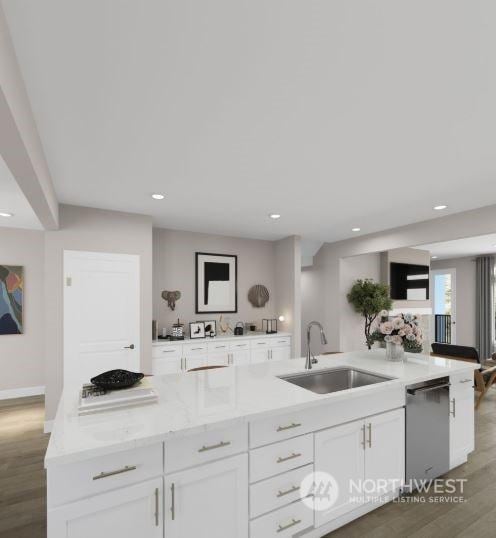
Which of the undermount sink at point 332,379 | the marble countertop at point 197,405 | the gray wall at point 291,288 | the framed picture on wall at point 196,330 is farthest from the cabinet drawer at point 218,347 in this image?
the undermount sink at point 332,379

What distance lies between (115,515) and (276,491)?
0.84m

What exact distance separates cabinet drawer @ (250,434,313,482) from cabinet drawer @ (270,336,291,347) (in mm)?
3099

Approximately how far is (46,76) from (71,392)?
1735mm

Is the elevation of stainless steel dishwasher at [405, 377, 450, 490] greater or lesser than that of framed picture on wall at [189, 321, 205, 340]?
lesser

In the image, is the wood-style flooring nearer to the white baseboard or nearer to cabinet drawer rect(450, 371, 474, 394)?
the white baseboard

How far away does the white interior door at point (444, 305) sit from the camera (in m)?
7.94

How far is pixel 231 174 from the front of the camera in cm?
263

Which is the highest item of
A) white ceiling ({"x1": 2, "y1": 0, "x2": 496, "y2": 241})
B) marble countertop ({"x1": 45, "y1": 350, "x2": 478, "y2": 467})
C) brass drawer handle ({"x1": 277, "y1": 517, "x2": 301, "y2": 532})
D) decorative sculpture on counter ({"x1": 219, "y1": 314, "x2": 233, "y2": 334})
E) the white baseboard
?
white ceiling ({"x1": 2, "y1": 0, "x2": 496, "y2": 241})

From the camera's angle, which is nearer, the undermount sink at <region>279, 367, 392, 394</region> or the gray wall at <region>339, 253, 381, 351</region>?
the undermount sink at <region>279, 367, 392, 394</region>

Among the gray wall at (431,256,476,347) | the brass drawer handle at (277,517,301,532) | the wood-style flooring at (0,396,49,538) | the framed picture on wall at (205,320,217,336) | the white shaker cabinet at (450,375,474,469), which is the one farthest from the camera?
the gray wall at (431,256,476,347)

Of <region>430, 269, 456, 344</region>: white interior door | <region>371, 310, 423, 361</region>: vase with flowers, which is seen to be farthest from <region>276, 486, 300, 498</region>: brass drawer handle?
<region>430, 269, 456, 344</region>: white interior door

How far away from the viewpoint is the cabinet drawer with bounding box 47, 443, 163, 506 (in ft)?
4.16

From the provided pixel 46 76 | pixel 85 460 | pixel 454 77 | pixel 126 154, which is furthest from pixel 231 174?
pixel 85 460

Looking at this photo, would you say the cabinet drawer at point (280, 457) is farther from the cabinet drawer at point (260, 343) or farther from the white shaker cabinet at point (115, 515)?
→ the cabinet drawer at point (260, 343)
